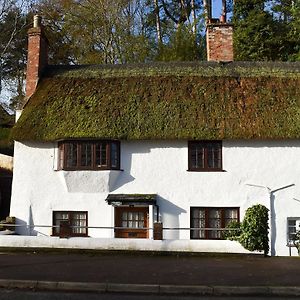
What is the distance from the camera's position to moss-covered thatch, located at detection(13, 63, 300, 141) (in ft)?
63.7

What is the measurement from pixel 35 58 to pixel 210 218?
10.5m

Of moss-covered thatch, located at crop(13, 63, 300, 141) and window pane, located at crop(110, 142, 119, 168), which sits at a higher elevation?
moss-covered thatch, located at crop(13, 63, 300, 141)

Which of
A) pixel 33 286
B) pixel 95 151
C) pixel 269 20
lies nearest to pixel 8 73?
pixel 269 20

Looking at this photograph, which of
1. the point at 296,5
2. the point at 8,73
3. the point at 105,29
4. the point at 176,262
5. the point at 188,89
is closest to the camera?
the point at 176,262

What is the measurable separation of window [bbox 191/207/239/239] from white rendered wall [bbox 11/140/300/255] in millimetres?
244

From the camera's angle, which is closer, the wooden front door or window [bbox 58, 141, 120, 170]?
window [bbox 58, 141, 120, 170]

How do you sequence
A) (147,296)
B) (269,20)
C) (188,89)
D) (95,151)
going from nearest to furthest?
(147,296)
(95,151)
(188,89)
(269,20)

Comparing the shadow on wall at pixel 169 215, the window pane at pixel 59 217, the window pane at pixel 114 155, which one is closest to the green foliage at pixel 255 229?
the shadow on wall at pixel 169 215

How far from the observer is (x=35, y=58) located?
2212cm

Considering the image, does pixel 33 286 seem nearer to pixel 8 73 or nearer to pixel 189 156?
pixel 189 156

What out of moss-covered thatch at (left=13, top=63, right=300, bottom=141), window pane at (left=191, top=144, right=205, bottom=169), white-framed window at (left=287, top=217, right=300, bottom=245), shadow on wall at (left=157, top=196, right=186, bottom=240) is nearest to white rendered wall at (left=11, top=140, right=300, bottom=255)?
shadow on wall at (left=157, top=196, right=186, bottom=240)

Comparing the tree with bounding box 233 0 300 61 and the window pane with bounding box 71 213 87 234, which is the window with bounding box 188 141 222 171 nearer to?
the window pane with bounding box 71 213 87 234

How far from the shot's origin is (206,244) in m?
17.2

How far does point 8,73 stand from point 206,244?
95.2ft
